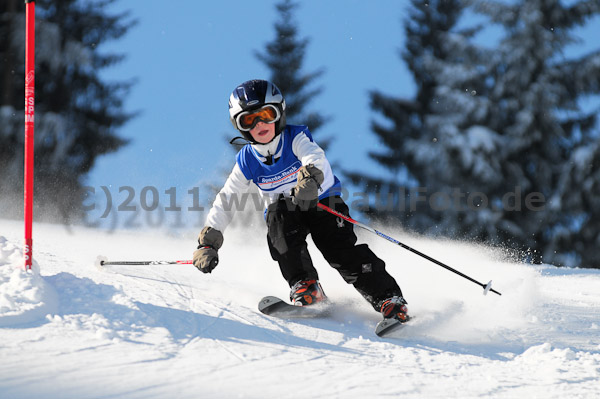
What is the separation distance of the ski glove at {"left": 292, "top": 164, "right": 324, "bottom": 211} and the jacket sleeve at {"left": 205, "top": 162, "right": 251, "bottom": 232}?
58 centimetres

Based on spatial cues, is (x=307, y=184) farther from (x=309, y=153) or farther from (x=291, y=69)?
(x=291, y=69)

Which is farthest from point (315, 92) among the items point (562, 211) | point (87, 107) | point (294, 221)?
point (294, 221)

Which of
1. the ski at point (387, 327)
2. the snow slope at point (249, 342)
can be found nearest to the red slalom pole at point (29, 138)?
the snow slope at point (249, 342)

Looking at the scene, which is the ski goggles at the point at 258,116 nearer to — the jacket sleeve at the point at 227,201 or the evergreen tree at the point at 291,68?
the jacket sleeve at the point at 227,201

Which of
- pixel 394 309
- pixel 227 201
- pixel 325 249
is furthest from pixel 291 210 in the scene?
pixel 394 309

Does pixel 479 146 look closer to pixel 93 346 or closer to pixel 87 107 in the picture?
pixel 87 107

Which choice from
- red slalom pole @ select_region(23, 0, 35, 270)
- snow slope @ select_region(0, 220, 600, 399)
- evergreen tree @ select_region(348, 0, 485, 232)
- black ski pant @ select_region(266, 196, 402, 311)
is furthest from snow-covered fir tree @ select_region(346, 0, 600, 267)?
red slalom pole @ select_region(23, 0, 35, 270)

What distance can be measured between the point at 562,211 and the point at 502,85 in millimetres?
3858

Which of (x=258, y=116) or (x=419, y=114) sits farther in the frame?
(x=419, y=114)

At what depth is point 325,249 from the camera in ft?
12.1

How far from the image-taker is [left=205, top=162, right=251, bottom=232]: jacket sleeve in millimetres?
3713

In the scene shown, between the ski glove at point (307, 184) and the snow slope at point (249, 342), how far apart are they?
79cm

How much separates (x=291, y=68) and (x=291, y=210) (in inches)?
523

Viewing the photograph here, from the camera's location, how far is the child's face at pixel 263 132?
11.5ft
